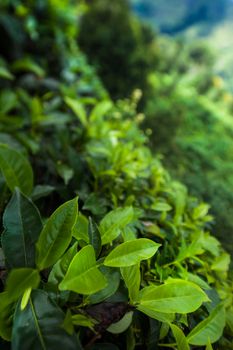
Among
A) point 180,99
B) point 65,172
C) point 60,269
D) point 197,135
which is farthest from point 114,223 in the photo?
point 180,99

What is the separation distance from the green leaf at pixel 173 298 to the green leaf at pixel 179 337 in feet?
0.15

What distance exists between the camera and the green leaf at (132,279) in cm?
65

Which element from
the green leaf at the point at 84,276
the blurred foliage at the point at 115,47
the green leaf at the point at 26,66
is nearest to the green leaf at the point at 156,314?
the green leaf at the point at 84,276

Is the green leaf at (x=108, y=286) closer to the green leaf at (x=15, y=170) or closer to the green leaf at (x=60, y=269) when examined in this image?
the green leaf at (x=60, y=269)

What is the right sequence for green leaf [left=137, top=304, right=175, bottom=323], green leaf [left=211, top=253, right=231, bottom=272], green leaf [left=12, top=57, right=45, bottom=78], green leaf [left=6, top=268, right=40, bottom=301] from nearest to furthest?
green leaf [left=6, top=268, right=40, bottom=301] < green leaf [left=137, top=304, right=175, bottom=323] < green leaf [left=211, top=253, right=231, bottom=272] < green leaf [left=12, top=57, right=45, bottom=78]

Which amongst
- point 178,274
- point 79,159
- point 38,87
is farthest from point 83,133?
point 38,87

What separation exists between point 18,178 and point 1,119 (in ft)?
2.96

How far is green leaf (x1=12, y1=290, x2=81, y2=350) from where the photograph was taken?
1.77 feet

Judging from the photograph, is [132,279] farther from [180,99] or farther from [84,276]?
[180,99]

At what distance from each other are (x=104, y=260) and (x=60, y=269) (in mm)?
84

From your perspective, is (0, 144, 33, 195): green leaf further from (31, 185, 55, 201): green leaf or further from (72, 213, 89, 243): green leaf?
(72, 213, 89, 243): green leaf

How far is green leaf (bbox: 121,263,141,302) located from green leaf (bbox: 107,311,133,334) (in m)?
0.06

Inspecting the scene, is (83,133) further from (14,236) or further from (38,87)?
(38,87)

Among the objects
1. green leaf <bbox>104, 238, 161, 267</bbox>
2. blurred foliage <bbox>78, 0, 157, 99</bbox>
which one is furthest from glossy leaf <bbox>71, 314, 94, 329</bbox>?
blurred foliage <bbox>78, 0, 157, 99</bbox>
